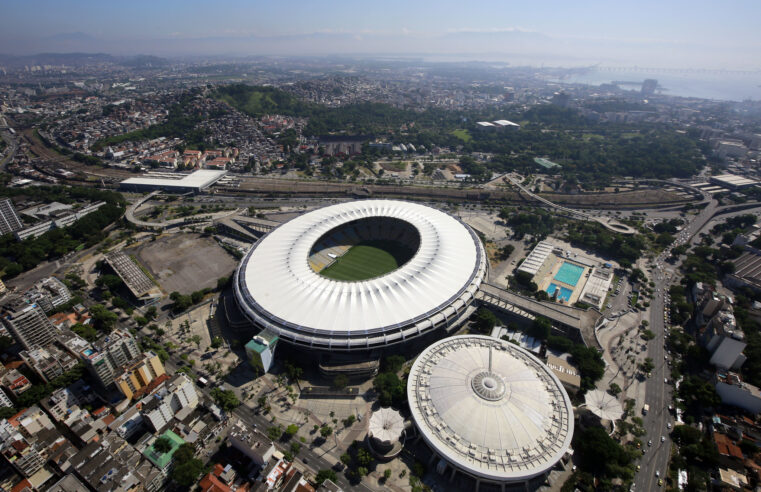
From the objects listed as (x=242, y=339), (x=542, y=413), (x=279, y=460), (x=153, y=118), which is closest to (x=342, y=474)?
(x=279, y=460)

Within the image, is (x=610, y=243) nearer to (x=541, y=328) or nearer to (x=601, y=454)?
(x=541, y=328)

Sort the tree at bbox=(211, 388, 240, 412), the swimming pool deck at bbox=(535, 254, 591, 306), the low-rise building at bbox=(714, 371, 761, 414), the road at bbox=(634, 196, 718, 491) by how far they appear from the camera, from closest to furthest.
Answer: the road at bbox=(634, 196, 718, 491) → the tree at bbox=(211, 388, 240, 412) → the low-rise building at bbox=(714, 371, 761, 414) → the swimming pool deck at bbox=(535, 254, 591, 306)

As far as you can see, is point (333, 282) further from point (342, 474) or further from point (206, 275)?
point (206, 275)

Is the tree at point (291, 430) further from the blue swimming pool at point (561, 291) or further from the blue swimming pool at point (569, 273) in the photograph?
the blue swimming pool at point (569, 273)

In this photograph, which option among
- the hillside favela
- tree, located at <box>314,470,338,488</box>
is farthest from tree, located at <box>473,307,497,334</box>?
tree, located at <box>314,470,338,488</box>

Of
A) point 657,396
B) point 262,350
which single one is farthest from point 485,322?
point 262,350

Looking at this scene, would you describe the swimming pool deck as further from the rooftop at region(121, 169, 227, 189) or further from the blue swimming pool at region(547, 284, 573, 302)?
the rooftop at region(121, 169, 227, 189)
